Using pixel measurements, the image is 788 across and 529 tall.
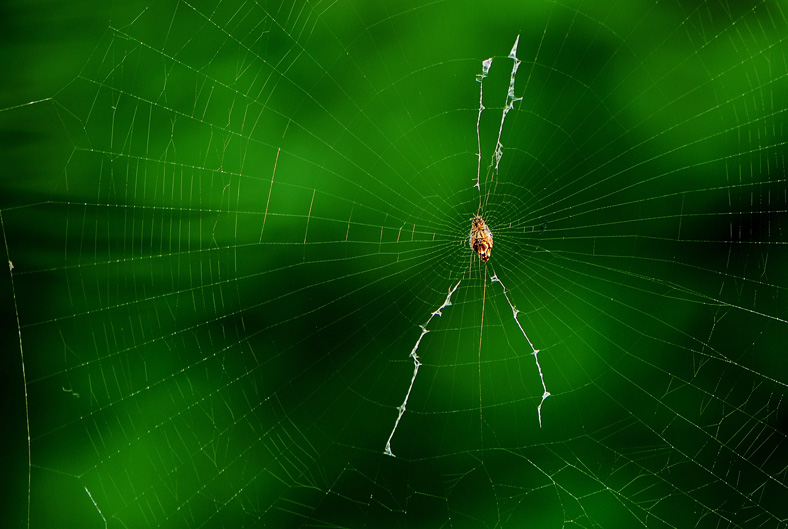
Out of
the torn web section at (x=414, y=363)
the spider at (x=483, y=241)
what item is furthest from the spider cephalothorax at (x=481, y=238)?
the torn web section at (x=414, y=363)

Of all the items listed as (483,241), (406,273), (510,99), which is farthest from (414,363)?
(510,99)

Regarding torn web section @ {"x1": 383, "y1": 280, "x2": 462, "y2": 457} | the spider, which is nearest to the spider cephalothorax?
the spider

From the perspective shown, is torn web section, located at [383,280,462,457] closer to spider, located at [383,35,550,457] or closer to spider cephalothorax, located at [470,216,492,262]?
spider, located at [383,35,550,457]

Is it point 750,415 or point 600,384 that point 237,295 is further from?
point 750,415

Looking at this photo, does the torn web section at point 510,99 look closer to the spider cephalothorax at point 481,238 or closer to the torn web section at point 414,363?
the spider cephalothorax at point 481,238

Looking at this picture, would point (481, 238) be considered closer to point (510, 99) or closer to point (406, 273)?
point (406, 273)
